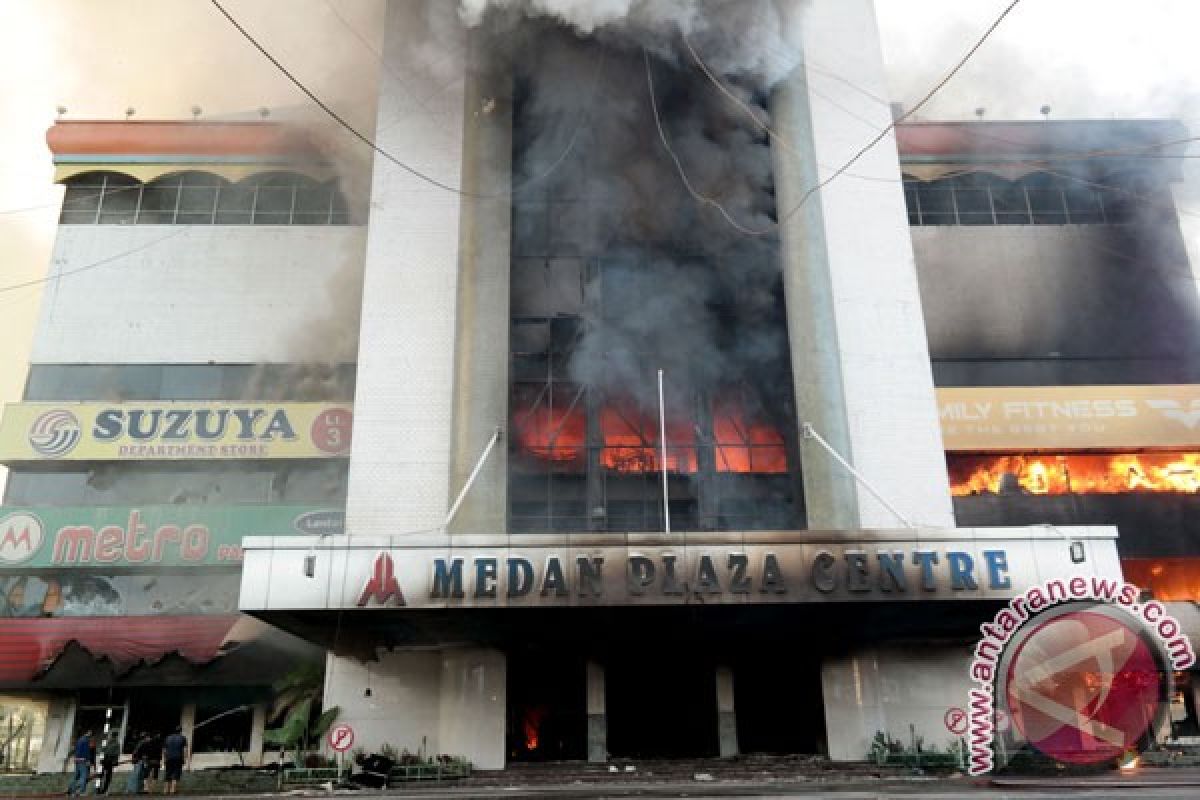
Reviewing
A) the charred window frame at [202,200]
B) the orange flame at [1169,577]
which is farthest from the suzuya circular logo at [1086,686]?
the charred window frame at [202,200]

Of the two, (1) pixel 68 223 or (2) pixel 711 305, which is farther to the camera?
(1) pixel 68 223

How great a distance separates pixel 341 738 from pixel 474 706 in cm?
365

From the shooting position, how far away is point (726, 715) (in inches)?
930

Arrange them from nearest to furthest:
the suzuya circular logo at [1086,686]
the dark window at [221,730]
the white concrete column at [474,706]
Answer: the suzuya circular logo at [1086,686]
the white concrete column at [474,706]
the dark window at [221,730]

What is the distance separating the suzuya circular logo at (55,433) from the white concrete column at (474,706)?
15.7m

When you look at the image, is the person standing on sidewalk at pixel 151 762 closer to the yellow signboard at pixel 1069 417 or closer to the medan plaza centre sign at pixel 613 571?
the medan plaza centre sign at pixel 613 571

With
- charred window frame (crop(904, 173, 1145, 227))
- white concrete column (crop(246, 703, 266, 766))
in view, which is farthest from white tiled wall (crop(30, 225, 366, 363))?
charred window frame (crop(904, 173, 1145, 227))

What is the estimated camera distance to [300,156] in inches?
1276

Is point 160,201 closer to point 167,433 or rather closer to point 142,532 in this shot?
point 167,433

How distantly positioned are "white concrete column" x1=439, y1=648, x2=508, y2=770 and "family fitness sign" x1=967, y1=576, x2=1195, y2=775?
35.2 feet

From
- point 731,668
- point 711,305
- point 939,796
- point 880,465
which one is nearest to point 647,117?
point 711,305

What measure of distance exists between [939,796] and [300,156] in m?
28.9

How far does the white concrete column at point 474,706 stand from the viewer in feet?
70.5

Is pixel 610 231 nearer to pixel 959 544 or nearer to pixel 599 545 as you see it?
pixel 599 545
